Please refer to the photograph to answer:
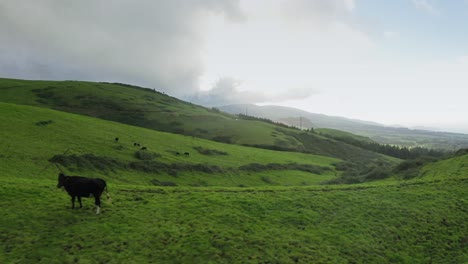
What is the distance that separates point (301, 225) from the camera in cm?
2758

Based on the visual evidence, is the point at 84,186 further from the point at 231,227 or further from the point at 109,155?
the point at 109,155

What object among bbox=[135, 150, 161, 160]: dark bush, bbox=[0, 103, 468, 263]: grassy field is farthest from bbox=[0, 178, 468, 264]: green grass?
bbox=[135, 150, 161, 160]: dark bush

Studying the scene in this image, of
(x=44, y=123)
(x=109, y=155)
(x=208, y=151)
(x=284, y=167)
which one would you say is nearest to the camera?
(x=109, y=155)

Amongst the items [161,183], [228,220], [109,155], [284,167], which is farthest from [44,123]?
[228,220]

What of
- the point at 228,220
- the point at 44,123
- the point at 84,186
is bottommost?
the point at 228,220

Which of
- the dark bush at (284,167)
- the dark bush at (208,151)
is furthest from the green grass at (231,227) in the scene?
the dark bush at (208,151)

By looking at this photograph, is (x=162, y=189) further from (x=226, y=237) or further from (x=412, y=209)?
(x=412, y=209)

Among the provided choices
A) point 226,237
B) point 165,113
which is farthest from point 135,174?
point 165,113

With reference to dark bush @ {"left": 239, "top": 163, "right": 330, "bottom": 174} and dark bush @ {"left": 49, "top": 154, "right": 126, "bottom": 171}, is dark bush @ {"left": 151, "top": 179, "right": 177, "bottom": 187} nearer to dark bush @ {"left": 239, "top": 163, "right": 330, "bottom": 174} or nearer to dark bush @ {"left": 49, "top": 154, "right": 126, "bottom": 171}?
dark bush @ {"left": 49, "top": 154, "right": 126, "bottom": 171}

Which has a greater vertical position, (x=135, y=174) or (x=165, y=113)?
(x=165, y=113)

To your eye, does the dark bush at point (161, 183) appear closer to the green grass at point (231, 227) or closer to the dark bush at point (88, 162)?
the dark bush at point (88, 162)

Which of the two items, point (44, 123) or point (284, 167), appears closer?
point (44, 123)

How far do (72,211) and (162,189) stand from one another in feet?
34.2

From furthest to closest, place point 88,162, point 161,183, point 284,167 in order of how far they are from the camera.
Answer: point 284,167, point 161,183, point 88,162
